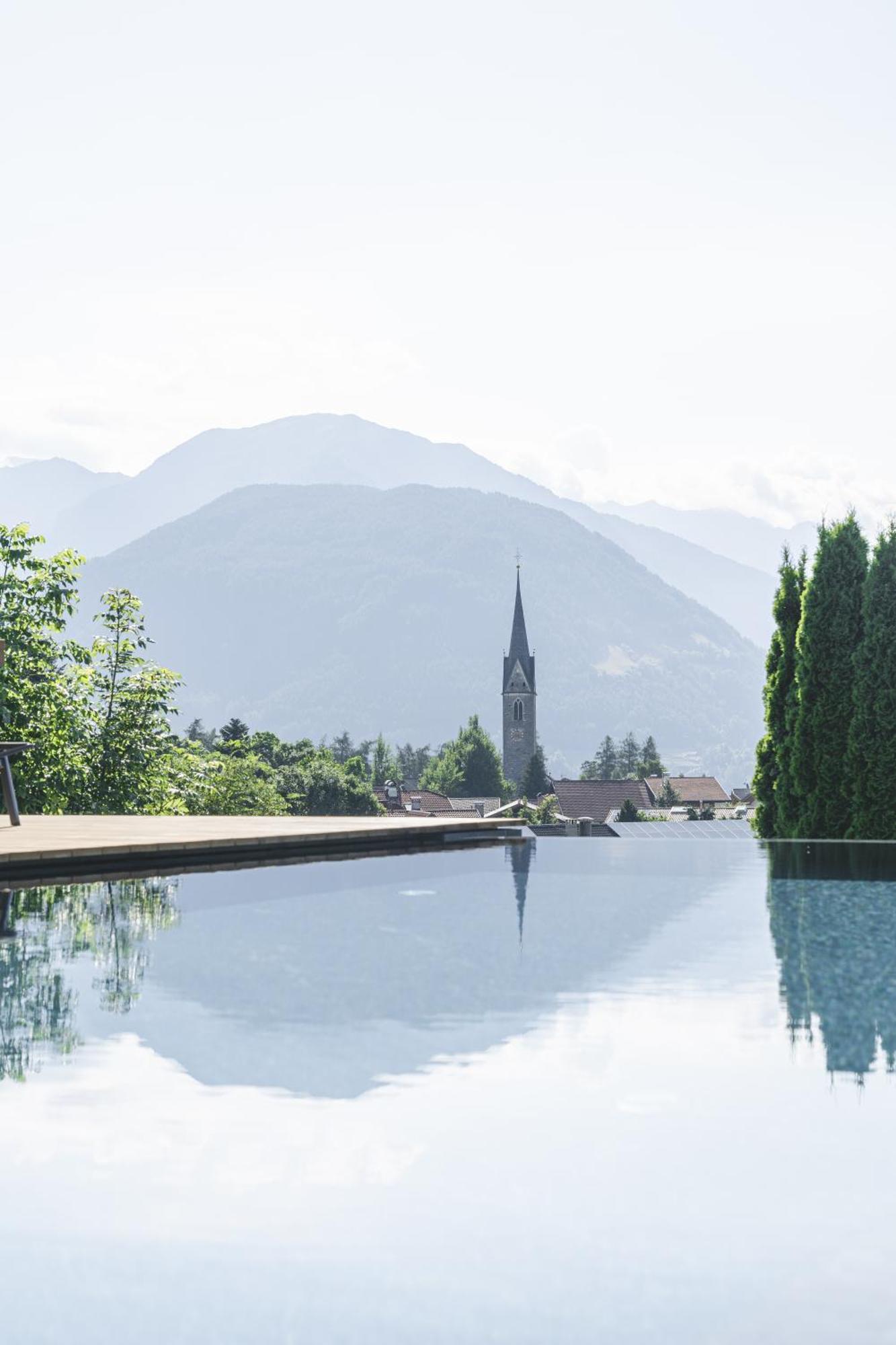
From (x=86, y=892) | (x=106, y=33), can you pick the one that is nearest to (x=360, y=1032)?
(x=86, y=892)

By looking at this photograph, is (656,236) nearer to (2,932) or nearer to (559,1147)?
(2,932)

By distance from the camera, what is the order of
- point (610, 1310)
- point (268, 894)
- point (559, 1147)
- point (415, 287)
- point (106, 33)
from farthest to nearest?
point (415, 287), point (106, 33), point (268, 894), point (559, 1147), point (610, 1310)

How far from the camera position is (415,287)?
124 feet

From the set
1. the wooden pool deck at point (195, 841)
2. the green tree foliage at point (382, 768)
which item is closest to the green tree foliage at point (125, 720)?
the wooden pool deck at point (195, 841)

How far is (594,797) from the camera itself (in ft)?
326

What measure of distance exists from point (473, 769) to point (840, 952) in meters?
119

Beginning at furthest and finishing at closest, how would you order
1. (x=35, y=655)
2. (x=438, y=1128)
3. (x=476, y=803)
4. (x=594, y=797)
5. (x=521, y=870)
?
(x=476, y=803), (x=594, y=797), (x=35, y=655), (x=521, y=870), (x=438, y=1128)

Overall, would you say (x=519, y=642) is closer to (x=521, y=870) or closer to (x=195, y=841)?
(x=521, y=870)

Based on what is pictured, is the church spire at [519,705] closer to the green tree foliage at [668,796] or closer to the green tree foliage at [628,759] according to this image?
the green tree foliage at [628,759]

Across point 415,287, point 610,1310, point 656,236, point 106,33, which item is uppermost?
point 415,287

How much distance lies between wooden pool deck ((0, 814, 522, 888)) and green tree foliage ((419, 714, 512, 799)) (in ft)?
372

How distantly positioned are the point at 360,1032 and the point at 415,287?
3496 cm

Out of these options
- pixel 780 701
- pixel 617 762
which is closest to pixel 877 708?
pixel 780 701

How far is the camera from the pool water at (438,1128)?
3195 mm
